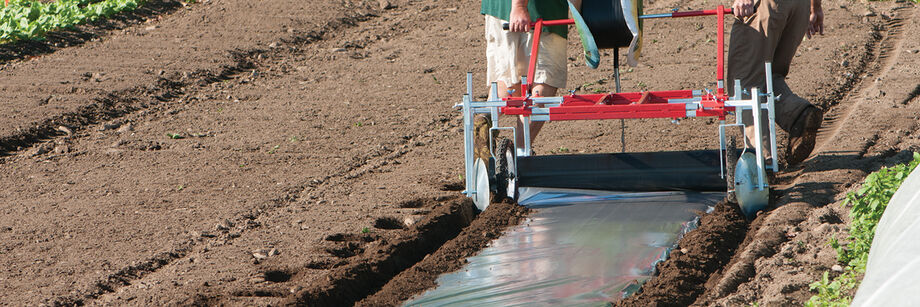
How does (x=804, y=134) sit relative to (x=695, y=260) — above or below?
above

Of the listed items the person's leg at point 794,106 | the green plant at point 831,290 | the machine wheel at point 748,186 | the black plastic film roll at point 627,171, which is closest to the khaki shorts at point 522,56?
the black plastic film roll at point 627,171

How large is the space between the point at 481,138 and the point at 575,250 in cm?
117

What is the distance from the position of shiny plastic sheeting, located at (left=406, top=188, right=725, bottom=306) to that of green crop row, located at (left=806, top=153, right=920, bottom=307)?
0.85 metres

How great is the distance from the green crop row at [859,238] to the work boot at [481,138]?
2.13 meters

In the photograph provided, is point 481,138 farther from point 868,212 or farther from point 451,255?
point 868,212

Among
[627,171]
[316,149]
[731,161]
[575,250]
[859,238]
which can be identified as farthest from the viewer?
[316,149]

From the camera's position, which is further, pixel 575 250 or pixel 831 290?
pixel 575 250

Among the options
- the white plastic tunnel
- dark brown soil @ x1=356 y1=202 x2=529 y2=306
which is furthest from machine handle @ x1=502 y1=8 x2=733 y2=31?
the white plastic tunnel

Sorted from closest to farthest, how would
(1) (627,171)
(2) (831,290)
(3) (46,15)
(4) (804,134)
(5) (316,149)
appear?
(2) (831,290)
(1) (627,171)
(4) (804,134)
(5) (316,149)
(3) (46,15)

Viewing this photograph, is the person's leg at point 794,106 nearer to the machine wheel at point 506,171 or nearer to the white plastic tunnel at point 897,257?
the machine wheel at point 506,171

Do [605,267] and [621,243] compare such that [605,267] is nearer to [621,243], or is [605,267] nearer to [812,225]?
[621,243]

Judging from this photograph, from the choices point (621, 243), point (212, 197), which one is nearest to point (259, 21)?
point (212, 197)

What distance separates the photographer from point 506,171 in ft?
20.0

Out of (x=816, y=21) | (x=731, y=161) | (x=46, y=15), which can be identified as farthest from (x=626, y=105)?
(x=46, y=15)
